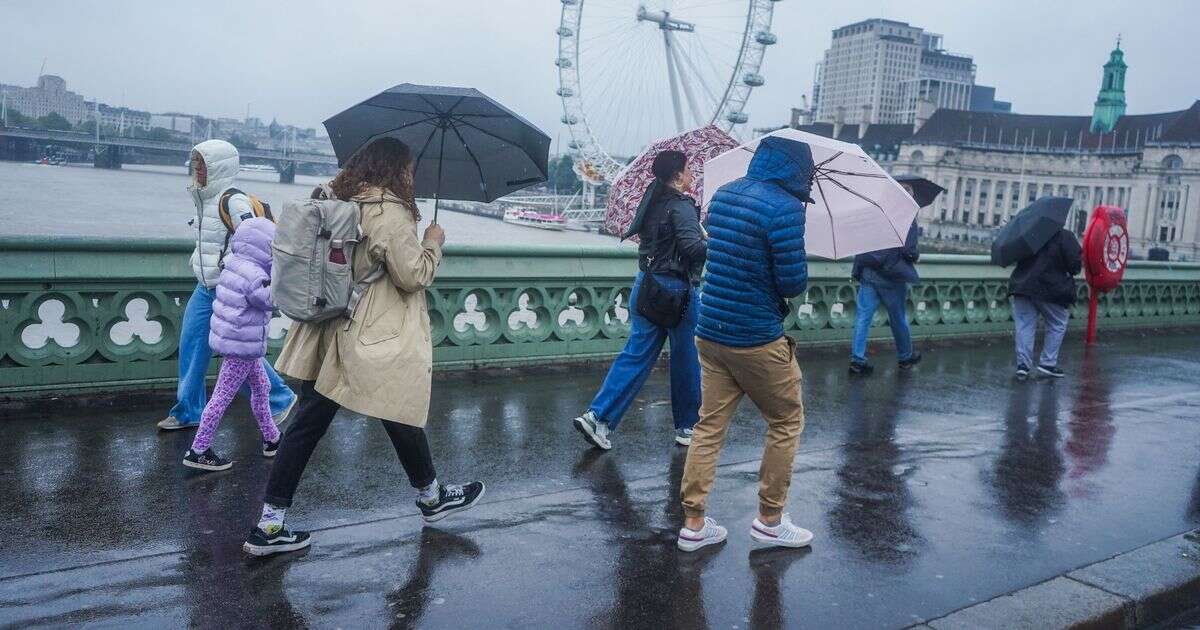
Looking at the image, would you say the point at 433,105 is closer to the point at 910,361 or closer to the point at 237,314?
the point at 237,314

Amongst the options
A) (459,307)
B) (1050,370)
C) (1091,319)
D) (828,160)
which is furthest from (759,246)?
(1091,319)

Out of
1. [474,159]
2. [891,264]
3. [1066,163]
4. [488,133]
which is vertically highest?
[1066,163]

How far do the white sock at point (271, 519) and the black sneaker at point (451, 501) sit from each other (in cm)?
60

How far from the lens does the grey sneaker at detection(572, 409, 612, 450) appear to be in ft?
19.4

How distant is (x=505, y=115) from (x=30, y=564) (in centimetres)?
261

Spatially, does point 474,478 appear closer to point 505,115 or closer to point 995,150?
point 505,115

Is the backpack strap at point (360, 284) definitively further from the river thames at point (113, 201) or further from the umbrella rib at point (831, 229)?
the river thames at point (113, 201)

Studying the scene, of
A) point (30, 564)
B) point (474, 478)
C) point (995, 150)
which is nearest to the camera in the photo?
point (30, 564)

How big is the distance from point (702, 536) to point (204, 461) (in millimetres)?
2368

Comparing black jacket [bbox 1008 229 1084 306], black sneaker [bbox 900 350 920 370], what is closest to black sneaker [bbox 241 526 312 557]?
black sneaker [bbox 900 350 920 370]

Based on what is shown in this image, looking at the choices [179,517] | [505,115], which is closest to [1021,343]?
[505,115]

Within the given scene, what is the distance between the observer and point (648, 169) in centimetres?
635

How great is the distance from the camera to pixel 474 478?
5336 millimetres

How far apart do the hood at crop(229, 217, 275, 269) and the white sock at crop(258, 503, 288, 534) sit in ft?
4.81
